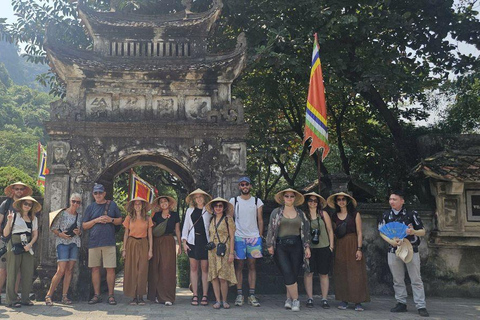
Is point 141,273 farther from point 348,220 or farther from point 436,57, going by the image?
point 436,57

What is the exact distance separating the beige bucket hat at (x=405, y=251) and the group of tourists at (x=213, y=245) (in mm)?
24

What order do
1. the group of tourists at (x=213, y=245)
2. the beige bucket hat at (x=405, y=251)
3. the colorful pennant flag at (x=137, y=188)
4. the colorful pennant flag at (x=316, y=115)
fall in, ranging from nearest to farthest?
the beige bucket hat at (x=405, y=251) < the group of tourists at (x=213, y=245) < the colorful pennant flag at (x=316, y=115) < the colorful pennant flag at (x=137, y=188)

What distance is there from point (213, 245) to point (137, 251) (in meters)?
1.34

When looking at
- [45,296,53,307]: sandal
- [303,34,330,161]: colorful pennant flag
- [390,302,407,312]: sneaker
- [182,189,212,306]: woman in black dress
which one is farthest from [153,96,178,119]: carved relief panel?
[390,302,407,312]: sneaker

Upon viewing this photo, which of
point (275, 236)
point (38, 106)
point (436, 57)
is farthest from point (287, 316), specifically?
point (38, 106)

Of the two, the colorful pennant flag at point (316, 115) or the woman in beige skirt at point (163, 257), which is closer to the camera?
the woman in beige skirt at point (163, 257)

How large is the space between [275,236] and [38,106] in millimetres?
64688

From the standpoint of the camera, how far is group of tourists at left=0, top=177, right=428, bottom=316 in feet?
23.0

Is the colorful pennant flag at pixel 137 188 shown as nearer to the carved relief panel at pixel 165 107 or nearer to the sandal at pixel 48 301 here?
the carved relief panel at pixel 165 107

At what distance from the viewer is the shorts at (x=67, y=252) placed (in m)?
7.27

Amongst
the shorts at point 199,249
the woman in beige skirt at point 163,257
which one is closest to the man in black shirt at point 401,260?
the shorts at point 199,249

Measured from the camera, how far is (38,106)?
208 feet

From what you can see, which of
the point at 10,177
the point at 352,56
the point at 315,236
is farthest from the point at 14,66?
the point at 315,236

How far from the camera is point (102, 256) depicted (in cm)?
741
